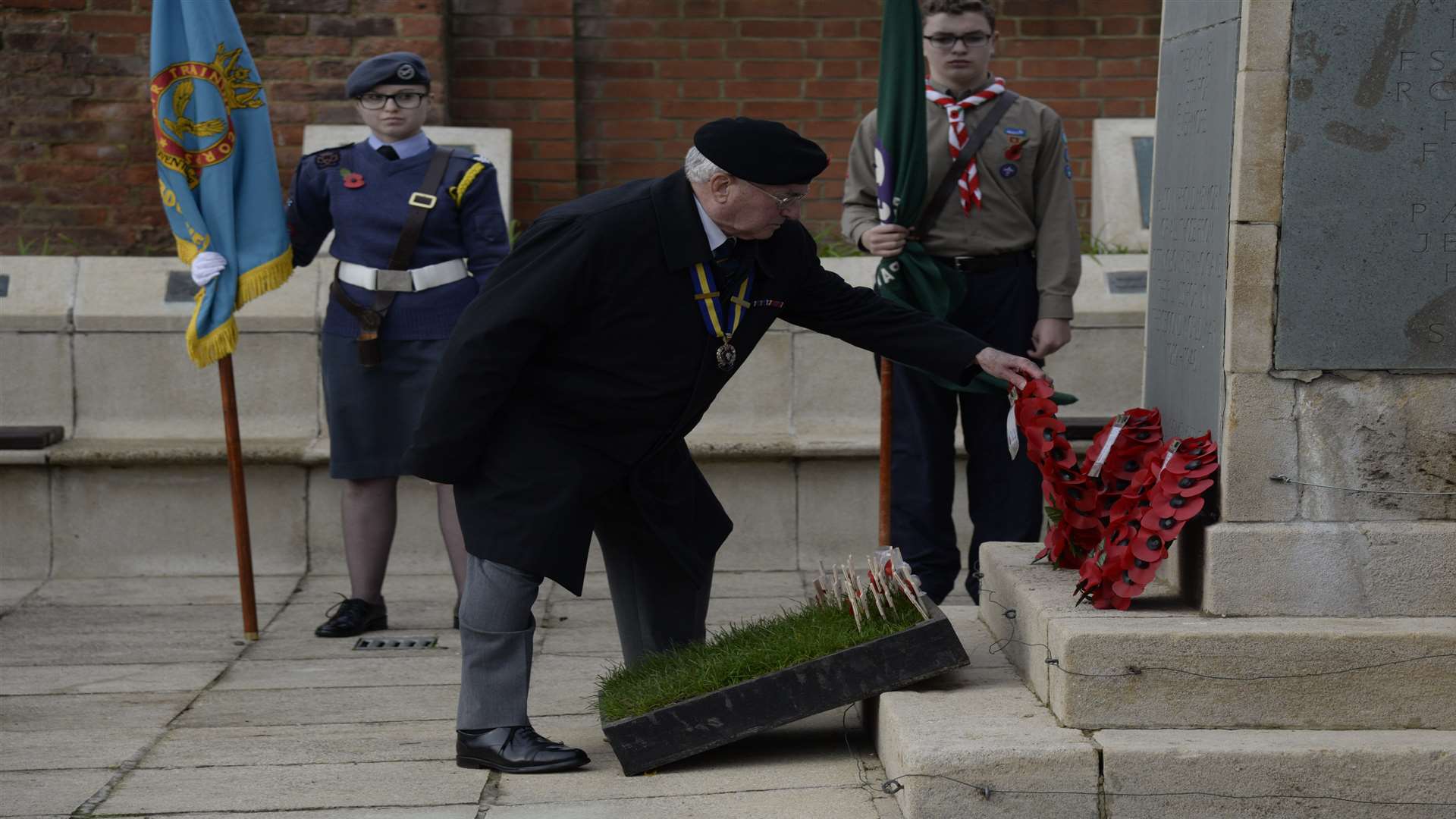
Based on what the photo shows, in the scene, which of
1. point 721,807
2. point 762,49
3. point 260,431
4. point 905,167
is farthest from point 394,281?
point 762,49

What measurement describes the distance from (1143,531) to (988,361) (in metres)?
0.55

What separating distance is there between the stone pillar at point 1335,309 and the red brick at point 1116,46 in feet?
13.8

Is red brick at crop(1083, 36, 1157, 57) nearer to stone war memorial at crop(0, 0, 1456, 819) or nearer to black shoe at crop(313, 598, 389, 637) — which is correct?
stone war memorial at crop(0, 0, 1456, 819)

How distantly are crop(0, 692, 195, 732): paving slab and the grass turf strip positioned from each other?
4.23 feet

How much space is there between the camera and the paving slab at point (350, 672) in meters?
4.77

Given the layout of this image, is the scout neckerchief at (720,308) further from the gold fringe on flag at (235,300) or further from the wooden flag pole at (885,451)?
the gold fringe on flag at (235,300)

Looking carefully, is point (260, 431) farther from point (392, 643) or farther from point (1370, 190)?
point (1370, 190)

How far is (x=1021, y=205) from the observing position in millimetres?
5098

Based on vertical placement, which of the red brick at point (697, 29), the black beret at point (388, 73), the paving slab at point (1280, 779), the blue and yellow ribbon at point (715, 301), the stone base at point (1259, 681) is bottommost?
the paving slab at point (1280, 779)

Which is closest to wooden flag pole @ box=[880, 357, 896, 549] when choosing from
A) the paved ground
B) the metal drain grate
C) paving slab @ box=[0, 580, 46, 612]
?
the paved ground

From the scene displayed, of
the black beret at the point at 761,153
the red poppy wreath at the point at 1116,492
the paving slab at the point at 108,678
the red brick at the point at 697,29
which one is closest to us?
the black beret at the point at 761,153

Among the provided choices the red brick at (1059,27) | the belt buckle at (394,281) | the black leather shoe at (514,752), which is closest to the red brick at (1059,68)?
the red brick at (1059,27)

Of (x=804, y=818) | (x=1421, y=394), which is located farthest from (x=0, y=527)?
(x=1421, y=394)

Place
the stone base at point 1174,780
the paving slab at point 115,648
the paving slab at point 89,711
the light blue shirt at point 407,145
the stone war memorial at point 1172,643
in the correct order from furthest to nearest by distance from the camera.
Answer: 1. the light blue shirt at point 407,145
2. the paving slab at point 115,648
3. the paving slab at point 89,711
4. the stone war memorial at point 1172,643
5. the stone base at point 1174,780
